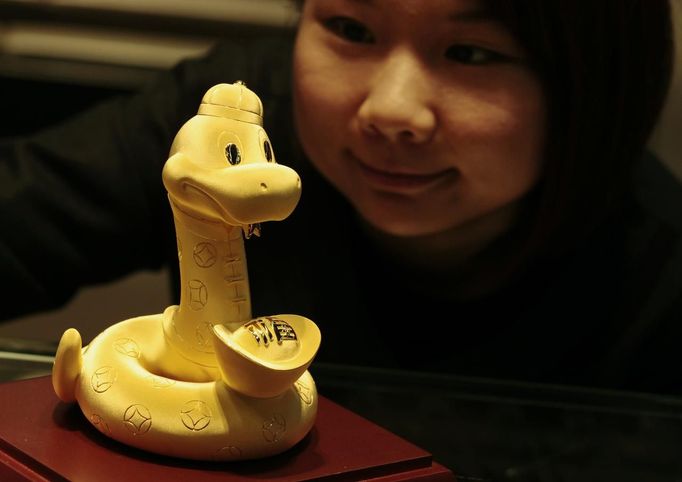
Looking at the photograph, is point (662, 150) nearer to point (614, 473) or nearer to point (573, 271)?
point (573, 271)

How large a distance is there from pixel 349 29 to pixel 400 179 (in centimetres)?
12

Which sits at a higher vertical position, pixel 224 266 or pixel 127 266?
pixel 224 266

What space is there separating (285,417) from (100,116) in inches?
21.1

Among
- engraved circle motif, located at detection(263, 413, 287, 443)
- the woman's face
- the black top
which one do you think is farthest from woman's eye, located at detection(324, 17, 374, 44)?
engraved circle motif, located at detection(263, 413, 287, 443)

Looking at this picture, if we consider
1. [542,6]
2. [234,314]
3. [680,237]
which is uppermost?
[542,6]

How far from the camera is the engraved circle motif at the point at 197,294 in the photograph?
1.65 feet

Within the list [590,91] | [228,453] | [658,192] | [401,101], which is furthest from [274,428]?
[658,192]

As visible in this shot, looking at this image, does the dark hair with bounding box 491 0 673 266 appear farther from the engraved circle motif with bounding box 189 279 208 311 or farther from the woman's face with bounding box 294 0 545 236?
the engraved circle motif with bounding box 189 279 208 311

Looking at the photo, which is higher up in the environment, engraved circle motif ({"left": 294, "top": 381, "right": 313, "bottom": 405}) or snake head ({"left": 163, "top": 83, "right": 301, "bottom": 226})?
snake head ({"left": 163, "top": 83, "right": 301, "bottom": 226})

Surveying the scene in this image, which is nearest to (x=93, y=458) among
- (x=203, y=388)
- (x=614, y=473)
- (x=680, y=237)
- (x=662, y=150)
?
(x=203, y=388)

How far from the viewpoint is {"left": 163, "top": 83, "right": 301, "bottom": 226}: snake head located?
1.53 ft

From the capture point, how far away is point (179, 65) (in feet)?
3.24

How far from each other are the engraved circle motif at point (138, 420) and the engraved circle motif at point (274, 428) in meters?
0.06

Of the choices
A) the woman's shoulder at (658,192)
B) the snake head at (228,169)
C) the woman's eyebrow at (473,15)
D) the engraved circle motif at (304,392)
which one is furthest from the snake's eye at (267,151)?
the woman's shoulder at (658,192)
